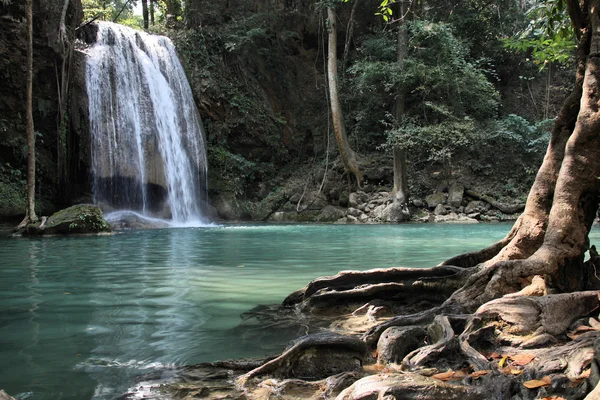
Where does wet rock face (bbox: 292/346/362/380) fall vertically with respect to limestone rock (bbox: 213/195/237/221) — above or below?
below

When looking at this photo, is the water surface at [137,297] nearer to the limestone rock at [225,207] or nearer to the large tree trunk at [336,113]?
the large tree trunk at [336,113]

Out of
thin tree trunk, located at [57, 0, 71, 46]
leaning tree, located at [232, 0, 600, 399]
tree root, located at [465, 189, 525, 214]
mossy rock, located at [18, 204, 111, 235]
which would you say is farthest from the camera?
tree root, located at [465, 189, 525, 214]

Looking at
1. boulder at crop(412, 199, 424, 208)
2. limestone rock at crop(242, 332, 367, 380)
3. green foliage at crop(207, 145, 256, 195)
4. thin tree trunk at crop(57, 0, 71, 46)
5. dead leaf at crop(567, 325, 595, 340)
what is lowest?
limestone rock at crop(242, 332, 367, 380)

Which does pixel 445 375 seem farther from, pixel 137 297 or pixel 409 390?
pixel 137 297

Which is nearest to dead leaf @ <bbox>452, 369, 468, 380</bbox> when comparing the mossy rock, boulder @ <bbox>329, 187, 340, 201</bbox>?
the mossy rock

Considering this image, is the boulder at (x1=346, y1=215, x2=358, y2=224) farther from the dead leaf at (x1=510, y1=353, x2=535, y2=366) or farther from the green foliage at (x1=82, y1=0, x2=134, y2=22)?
the dead leaf at (x1=510, y1=353, x2=535, y2=366)

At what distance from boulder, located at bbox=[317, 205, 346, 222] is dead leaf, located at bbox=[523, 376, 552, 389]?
17.7 meters

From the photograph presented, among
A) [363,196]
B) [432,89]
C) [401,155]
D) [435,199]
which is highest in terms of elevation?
[432,89]

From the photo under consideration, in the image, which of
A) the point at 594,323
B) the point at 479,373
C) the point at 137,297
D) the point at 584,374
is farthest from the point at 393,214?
the point at 584,374

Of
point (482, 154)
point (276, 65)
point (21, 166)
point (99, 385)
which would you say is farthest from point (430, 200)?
point (99, 385)

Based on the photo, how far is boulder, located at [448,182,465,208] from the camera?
1938 cm

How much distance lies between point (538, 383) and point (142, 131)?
18345mm

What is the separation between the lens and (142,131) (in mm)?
18797

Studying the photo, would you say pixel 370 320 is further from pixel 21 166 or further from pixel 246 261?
pixel 21 166
